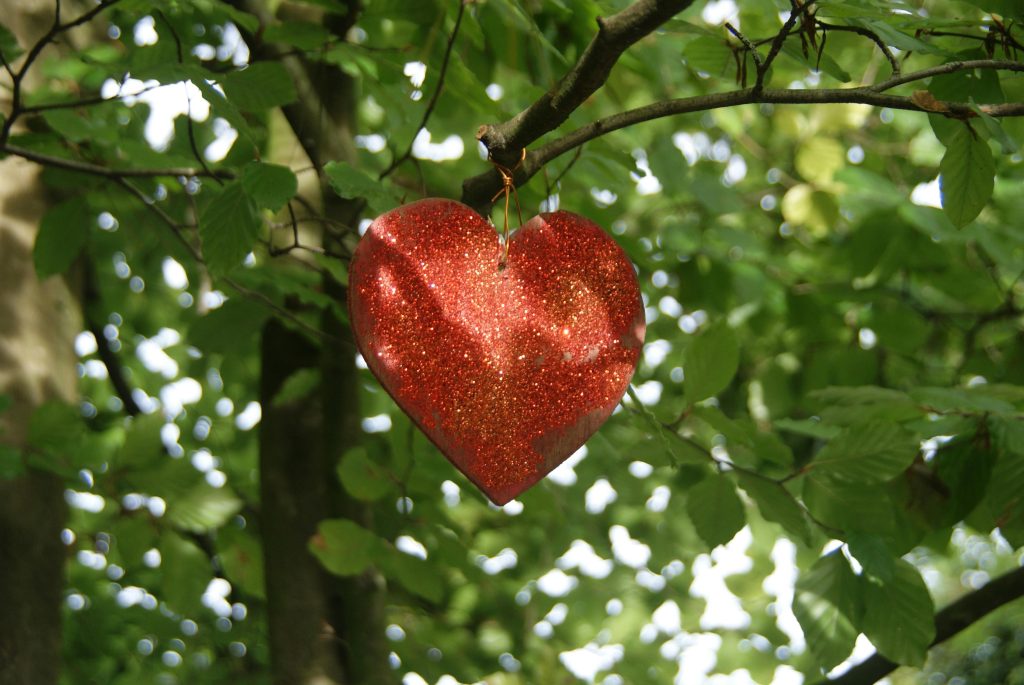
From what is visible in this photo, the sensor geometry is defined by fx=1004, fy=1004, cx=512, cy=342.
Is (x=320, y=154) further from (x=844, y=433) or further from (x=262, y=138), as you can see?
(x=844, y=433)

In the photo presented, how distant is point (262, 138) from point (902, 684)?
50.3ft

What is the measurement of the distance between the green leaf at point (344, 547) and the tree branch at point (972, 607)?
0.80 meters

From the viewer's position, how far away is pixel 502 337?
88 centimetres

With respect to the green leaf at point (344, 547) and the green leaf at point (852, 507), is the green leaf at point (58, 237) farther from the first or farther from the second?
the green leaf at point (852, 507)

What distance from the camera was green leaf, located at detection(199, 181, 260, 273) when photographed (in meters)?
1.21

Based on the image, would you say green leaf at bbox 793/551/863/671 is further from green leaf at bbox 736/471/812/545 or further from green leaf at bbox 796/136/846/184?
green leaf at bbox 796/136/846/184

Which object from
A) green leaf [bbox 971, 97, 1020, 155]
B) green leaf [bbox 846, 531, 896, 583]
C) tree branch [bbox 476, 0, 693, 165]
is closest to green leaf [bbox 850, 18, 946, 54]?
green leaf [bbox 971, 97, 1020, 155]

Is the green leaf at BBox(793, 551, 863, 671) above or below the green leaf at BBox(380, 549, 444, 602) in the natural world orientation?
above

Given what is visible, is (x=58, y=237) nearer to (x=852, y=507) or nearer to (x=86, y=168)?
(x=86, y=168)

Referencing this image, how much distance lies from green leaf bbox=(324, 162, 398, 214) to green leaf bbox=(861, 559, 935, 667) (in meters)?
0.80

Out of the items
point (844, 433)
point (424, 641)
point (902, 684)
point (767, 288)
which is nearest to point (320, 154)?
point (844, 433)

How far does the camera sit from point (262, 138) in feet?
8.00

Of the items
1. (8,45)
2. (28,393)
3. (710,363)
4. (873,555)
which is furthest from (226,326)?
(873,555)

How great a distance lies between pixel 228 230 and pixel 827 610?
3.05ft
